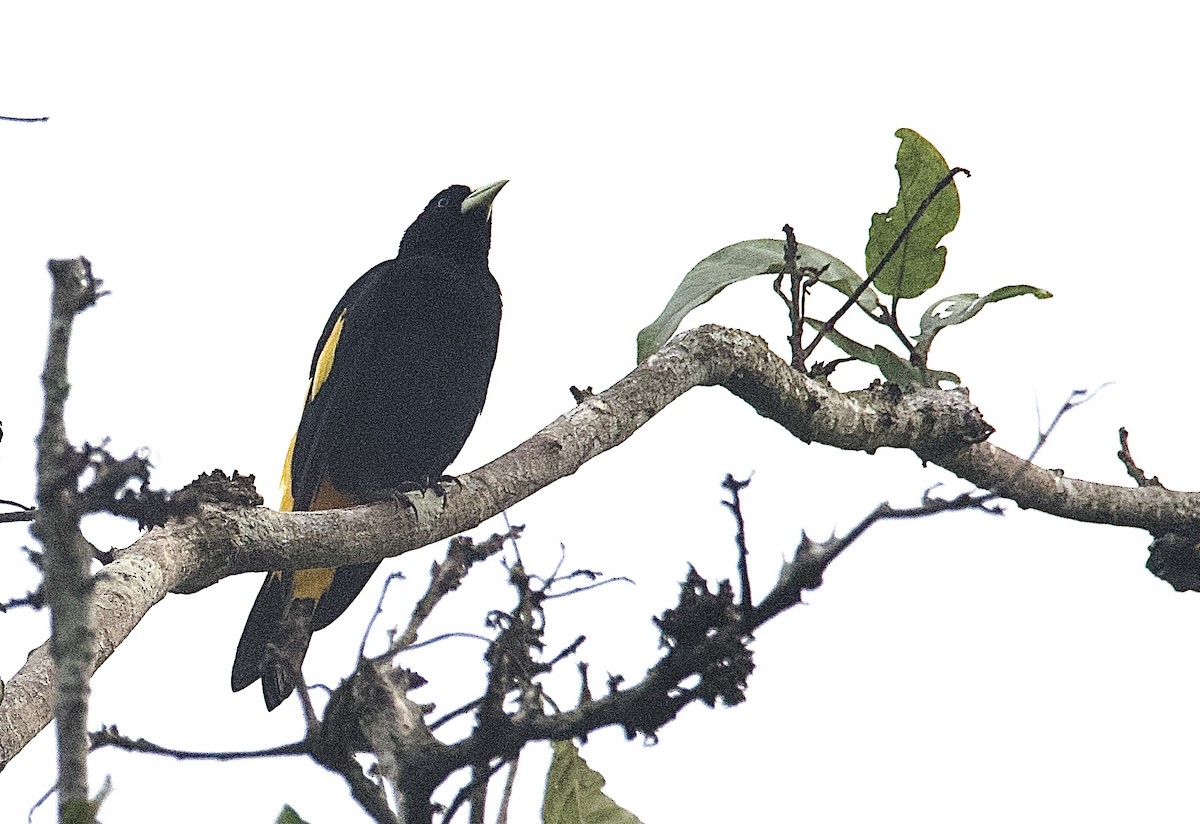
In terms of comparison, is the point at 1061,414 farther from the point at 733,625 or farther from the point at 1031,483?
the point at 733,625

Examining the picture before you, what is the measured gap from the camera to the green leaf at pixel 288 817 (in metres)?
1.74

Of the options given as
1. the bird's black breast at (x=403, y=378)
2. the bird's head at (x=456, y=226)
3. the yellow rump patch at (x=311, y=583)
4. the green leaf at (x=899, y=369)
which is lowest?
the green leaf at (x=899, y=369)

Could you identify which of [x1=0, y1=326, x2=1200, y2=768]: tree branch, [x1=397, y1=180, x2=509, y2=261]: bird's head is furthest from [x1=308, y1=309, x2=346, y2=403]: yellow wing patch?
[x1=0, y1=326, x2=1200, y2=768]: tree branch

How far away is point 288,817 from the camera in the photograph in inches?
68.7

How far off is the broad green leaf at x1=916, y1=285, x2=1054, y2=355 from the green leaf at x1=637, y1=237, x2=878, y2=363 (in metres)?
0.13

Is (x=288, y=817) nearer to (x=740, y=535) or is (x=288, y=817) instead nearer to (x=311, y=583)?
(x=740, y=535)

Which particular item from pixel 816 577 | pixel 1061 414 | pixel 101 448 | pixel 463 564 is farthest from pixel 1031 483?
pixel 101 448

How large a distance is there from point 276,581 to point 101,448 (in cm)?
306

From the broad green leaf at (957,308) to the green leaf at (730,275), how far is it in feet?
0.43

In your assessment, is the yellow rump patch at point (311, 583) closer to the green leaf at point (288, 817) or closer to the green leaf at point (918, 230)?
the green leaf at point (918, 230)

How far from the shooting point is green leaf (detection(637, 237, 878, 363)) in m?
3.03

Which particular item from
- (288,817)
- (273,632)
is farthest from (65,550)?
(273,632)

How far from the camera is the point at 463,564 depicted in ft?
7.34

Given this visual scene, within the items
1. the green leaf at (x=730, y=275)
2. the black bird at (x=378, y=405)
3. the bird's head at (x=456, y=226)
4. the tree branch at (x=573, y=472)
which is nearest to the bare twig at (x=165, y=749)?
the tree branch at (x=573, y=472)
